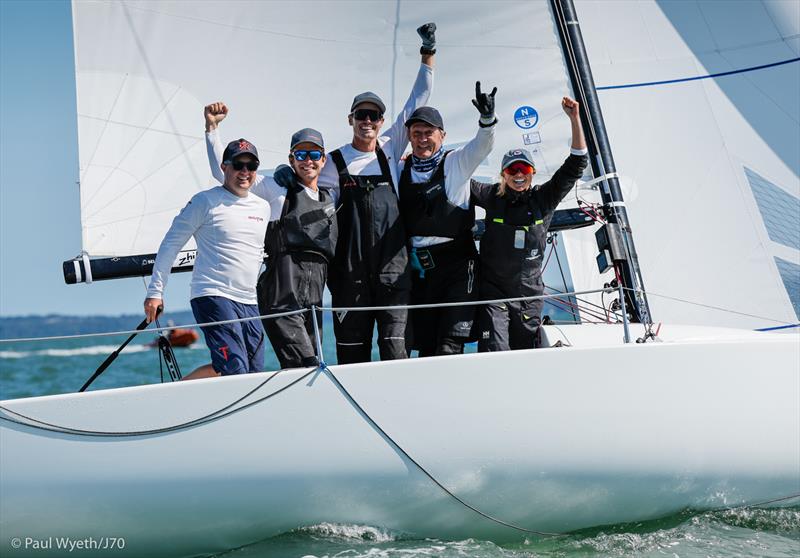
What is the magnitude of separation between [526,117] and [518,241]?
1155 mm

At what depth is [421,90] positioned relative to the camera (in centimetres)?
414

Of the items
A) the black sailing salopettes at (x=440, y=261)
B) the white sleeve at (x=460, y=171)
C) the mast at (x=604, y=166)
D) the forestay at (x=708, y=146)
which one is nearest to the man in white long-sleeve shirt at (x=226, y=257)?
the black sailing salopettes at (x=440, y=261)

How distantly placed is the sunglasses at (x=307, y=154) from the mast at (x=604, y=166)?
56.2 inches

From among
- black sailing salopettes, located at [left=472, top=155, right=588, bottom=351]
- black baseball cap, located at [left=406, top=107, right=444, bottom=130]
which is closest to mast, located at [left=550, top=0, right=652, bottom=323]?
black sailing salopettes, located at [left=472, top=155, right=588, bottom=351]

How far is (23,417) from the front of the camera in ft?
11.1

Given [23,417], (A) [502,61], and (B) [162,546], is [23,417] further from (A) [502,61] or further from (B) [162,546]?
(A) [502,61]

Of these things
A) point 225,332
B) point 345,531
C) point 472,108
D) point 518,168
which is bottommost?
point 345,531

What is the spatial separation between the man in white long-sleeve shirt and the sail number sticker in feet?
5.37

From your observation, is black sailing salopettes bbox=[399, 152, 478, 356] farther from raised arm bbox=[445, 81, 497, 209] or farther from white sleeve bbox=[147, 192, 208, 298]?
white sleeve bbox=[147, 192, 208, 298]

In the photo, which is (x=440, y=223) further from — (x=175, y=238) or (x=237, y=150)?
(x=175, y=238)

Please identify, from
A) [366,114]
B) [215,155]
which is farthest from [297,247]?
[366,114]

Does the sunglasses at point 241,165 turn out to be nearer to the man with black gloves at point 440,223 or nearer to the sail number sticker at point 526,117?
the man with black gloves at point 440,223

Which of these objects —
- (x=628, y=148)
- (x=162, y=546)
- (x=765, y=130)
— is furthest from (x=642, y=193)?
(x=162, y=546)

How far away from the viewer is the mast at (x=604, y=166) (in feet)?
14.1
